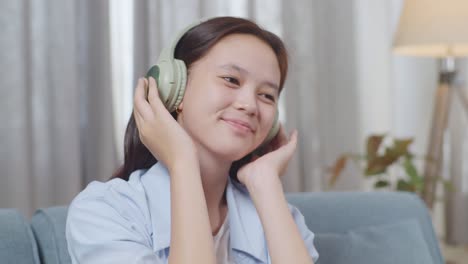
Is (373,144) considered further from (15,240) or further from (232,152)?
(15,240)

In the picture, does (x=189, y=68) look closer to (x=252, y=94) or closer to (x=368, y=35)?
(x=252, y=94)

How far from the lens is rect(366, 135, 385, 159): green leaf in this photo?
264cm

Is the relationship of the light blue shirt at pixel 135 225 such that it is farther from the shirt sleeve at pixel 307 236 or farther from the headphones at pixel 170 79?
the headphones at pixel 170 79

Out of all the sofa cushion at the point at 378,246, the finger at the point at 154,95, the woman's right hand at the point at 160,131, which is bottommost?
the sofa cushion at the point at 378,246

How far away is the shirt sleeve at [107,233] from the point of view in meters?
1.02

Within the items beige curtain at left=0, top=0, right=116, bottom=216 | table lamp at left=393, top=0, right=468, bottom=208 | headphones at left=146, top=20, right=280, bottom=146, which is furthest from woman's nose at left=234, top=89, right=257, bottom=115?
table lamp at left=393, top=0, right=468, bottom=208

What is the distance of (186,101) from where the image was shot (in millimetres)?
1184

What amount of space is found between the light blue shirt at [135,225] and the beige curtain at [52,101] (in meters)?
1.12

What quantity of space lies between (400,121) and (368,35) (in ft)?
1.80

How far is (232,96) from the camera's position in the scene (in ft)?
3.78

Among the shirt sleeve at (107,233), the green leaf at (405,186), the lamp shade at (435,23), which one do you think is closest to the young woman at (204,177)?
the shirt sleeve at (107,233)

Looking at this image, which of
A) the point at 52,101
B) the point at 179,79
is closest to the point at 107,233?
the point at 179,79

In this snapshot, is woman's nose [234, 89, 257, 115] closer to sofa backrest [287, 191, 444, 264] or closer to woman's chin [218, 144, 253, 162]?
woman's chin [218, 144, 253, 162]

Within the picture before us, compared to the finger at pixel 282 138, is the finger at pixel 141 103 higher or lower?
higher
